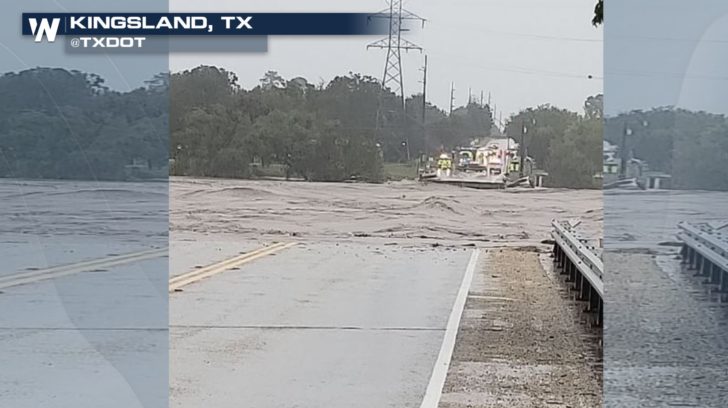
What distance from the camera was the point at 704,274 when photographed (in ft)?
15.0

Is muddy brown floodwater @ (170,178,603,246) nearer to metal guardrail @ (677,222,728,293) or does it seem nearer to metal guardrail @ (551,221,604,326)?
metal guardrail @ (551,221,604,326)

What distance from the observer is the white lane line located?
4.48 m

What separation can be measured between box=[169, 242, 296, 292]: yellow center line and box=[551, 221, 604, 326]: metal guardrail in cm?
137

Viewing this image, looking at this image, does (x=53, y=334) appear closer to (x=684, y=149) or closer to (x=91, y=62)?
(x=91, y=62)

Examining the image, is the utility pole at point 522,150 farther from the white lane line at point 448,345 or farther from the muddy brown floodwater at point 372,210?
the white lane line at point 448,345

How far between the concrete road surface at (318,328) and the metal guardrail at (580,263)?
496mm

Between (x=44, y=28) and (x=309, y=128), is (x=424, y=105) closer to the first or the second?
(x=309, y=128)

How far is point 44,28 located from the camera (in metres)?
4.21

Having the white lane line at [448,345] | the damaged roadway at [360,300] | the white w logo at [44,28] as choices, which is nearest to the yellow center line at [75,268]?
the damaged roadway at [360,300]

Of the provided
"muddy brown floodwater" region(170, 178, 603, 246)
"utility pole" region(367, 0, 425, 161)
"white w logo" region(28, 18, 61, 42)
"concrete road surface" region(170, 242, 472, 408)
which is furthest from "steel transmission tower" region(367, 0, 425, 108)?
"white w logo" region(28, 18, 61, 42)

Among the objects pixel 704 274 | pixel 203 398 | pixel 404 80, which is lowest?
pixel 203 398

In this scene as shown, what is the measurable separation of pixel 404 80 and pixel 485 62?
376 mm

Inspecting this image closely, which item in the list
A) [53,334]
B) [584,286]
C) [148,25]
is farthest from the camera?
[584,286]

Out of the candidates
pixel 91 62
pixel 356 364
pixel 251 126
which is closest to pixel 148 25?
pixel 91 62
